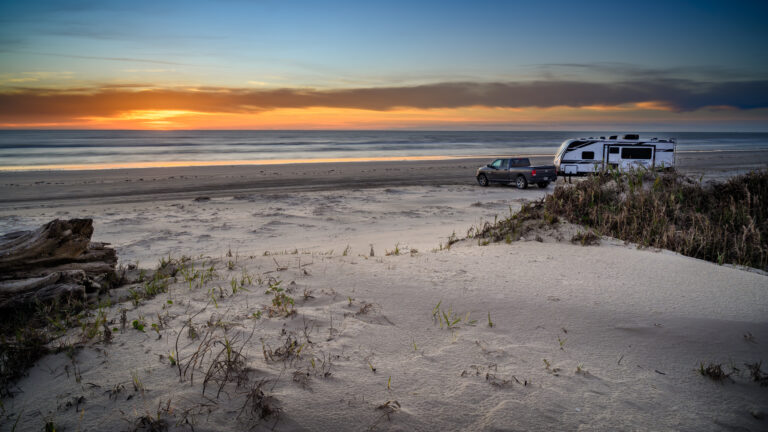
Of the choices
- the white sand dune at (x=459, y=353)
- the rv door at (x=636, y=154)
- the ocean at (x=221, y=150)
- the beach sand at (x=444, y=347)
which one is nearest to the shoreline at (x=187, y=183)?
the rv door at (x=636, y=154)

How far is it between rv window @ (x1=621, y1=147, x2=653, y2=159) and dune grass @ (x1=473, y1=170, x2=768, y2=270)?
19283mm

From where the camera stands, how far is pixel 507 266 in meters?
5.77

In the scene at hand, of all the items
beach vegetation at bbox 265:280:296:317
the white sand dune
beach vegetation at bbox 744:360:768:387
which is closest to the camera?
the white sand dune

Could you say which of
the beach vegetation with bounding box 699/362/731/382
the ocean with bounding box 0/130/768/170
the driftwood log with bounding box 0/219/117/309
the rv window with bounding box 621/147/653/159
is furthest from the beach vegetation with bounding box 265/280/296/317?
the ocean with bounding box 0/130/768/170

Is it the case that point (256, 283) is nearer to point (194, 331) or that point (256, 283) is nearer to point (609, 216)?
point (194, 331)

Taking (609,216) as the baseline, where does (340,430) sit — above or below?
below

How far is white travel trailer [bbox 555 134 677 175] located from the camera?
25.1 meters

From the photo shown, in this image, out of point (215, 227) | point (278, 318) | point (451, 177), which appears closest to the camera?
point (278, 318)

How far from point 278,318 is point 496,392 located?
2.16 m

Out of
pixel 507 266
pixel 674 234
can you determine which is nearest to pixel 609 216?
pixel 674 234

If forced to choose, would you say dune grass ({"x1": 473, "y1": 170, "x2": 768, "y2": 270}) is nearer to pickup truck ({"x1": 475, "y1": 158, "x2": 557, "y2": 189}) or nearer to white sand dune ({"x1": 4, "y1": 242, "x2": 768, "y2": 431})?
white sand dune ({"x1": 4, "y1": 242, "x2": 768, "y2": 431})

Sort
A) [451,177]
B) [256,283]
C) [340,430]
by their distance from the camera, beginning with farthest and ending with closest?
[451,177] → [256,283] → [340,430]

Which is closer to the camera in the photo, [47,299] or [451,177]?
[47,299]

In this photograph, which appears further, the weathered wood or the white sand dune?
the weathered wood
